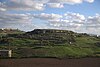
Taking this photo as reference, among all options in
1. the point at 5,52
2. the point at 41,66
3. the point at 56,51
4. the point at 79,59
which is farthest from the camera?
the point at 56,51

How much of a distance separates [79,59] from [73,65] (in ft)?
12.7

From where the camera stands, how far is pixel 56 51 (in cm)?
5125

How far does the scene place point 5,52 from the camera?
131 feet

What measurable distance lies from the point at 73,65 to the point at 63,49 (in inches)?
1133

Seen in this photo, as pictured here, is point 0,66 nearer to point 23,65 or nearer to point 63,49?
point 23,65

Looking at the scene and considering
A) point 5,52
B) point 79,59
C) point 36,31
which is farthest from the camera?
point 36,31

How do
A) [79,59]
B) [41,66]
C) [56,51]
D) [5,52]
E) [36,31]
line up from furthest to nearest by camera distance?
[36,31]
[56,51]
[5,52]
[79,59]
[41,66]

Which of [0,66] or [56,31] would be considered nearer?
[0,66]

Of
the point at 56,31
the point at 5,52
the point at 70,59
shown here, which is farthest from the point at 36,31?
the point at 70,59

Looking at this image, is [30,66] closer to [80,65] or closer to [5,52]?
[80,65]

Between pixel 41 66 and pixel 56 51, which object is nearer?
pixel 41 66

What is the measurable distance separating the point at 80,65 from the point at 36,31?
97516 millimetres

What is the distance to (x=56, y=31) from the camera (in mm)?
126125

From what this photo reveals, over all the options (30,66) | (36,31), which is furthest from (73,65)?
(36,31)
